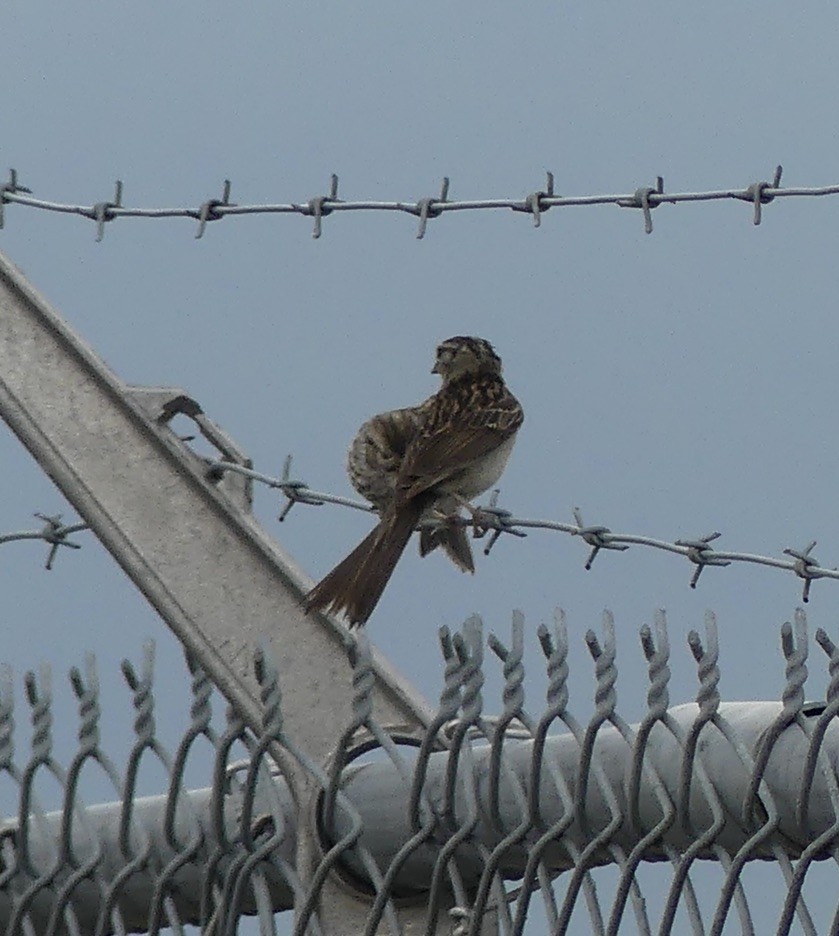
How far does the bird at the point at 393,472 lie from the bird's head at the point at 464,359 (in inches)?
12.6

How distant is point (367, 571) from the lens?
5043mm

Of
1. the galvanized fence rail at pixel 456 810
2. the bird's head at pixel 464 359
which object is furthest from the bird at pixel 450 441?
Answer: the galvanized fence rail at pixel 456 810

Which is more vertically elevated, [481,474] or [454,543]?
[481,474]

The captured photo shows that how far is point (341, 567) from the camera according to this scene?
465 centimetres

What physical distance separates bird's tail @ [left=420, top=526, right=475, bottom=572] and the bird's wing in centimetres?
15

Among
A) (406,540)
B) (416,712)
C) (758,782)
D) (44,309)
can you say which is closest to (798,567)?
(416,712)

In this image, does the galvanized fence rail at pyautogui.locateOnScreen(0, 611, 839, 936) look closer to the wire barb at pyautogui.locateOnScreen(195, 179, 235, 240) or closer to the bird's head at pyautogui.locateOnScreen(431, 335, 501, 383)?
the wire barb at pyautogui.locateOnScreen(195, 179, 235, 240)

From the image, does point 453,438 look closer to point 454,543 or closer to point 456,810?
point 454,543

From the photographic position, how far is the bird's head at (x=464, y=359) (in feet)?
28.4

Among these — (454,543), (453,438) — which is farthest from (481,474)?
(454,543)

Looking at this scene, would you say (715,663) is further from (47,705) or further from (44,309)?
(44,309)

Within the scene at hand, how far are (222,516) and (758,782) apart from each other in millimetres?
1525

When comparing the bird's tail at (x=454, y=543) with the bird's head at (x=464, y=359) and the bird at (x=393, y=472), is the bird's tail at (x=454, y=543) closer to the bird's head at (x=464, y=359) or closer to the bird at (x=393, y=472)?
the bird at (x=393, y=472)

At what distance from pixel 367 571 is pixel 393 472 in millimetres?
2649
